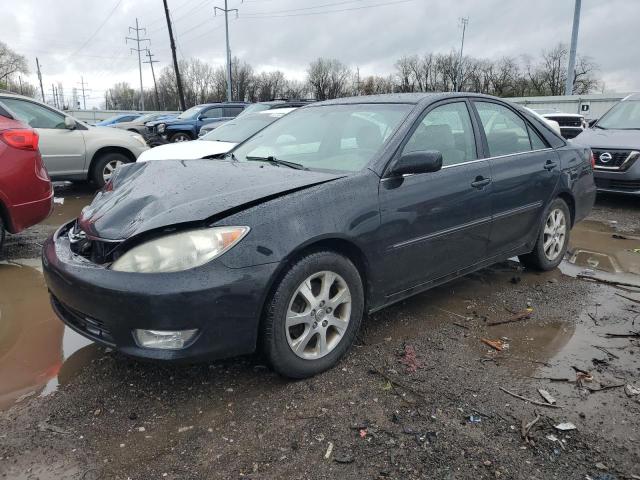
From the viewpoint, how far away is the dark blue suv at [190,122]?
50.3ft

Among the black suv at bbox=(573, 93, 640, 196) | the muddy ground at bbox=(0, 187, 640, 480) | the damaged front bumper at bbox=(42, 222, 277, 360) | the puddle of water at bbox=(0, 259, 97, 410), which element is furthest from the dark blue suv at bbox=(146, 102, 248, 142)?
the damaged front bumper at bbox=(42, 222, 277, 360)

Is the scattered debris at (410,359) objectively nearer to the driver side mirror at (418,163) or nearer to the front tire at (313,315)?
the front tire at (313,315)

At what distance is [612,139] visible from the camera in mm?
8320

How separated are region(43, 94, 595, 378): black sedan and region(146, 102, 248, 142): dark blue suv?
1193 cm

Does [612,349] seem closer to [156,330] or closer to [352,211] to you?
[352,211]

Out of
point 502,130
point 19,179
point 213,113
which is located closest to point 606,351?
point 502,130

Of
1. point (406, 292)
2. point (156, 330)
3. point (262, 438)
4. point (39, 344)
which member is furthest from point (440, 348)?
point (39, 344)

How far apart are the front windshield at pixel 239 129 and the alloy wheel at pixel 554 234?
15.7 ft

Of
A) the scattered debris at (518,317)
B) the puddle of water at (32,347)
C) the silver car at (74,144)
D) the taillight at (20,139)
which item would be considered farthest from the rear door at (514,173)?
the silver car at (74,144)

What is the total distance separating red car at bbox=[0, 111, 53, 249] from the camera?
15.4 feet

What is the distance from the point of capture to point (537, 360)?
3.23 metres

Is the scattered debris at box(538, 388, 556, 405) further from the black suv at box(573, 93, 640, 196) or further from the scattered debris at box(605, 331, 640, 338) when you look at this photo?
the black suv at box(573, 93, 640, 196)

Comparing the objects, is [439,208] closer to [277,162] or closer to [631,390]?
[277,162]

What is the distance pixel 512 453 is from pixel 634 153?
706 centimetres
